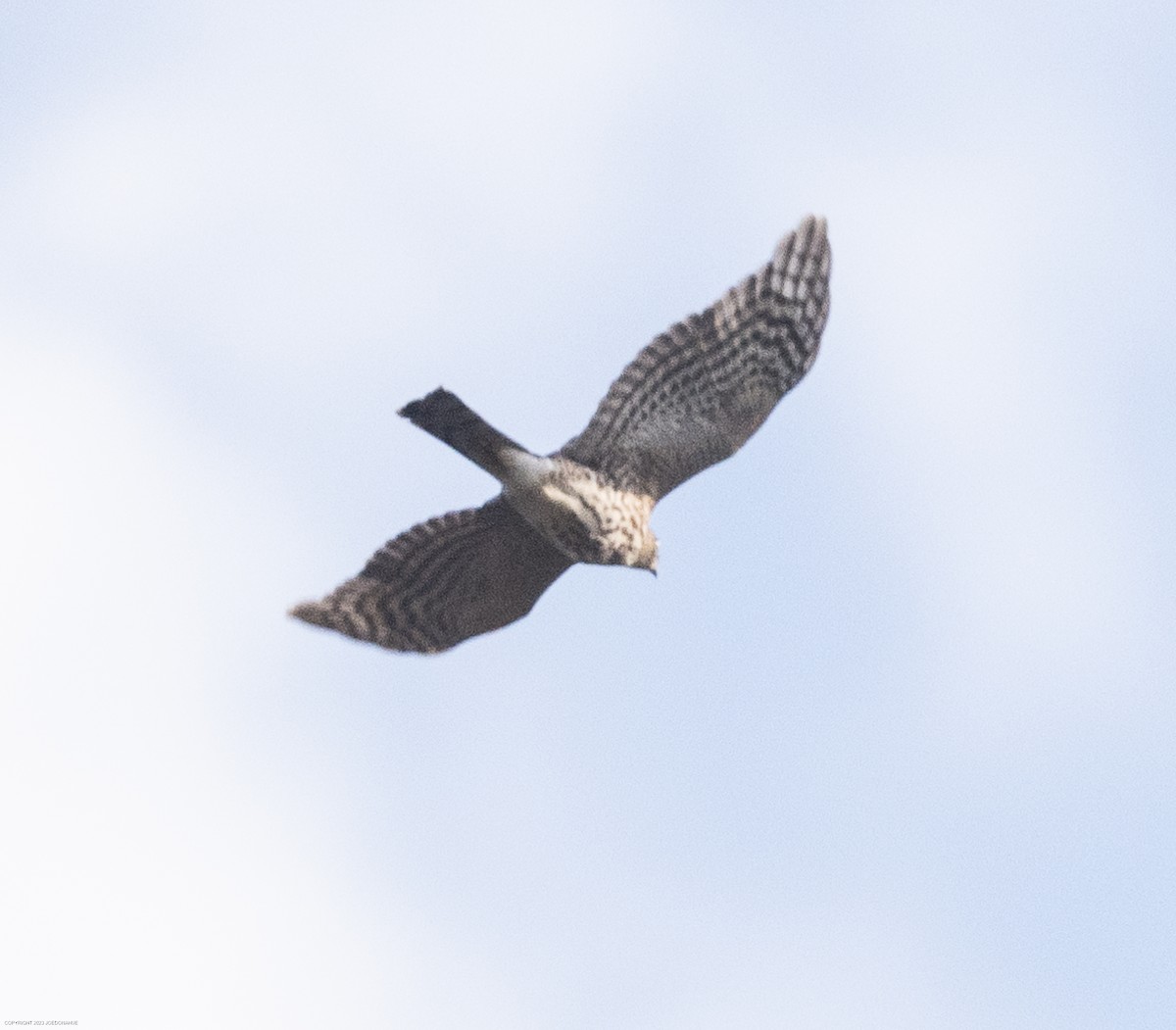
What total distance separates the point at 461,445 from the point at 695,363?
1.51 m

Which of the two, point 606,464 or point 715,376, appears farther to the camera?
point 606,464

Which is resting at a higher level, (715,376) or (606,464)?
(715,376)

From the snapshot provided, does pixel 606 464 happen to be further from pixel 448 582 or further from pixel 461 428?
pixel 448 582

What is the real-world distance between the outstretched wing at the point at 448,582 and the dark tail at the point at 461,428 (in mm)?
362

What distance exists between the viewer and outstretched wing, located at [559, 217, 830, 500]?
15141 mm

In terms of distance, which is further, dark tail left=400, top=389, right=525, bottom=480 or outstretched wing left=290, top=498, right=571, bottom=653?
outstretched wing left=290, top=498, right=571, bottom=653

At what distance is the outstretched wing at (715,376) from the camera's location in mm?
15141

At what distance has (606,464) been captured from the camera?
15.3 m

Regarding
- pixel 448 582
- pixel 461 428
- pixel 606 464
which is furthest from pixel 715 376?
pixel 448 582

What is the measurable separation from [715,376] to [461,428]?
1579mm

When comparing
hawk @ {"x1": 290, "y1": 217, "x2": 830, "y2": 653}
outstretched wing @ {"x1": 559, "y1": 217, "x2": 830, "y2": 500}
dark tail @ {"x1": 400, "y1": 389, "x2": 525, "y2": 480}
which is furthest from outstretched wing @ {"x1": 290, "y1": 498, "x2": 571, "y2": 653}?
outstretched wing @ {"x1": 559, "y1": 217, "x2": 830, "y2": 500}

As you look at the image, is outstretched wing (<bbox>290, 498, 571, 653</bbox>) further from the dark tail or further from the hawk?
the dark tail

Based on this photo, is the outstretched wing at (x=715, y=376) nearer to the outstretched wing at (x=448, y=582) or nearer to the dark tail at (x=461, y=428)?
the dark tail at (x=461, y=428)

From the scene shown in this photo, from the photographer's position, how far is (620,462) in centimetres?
1533
